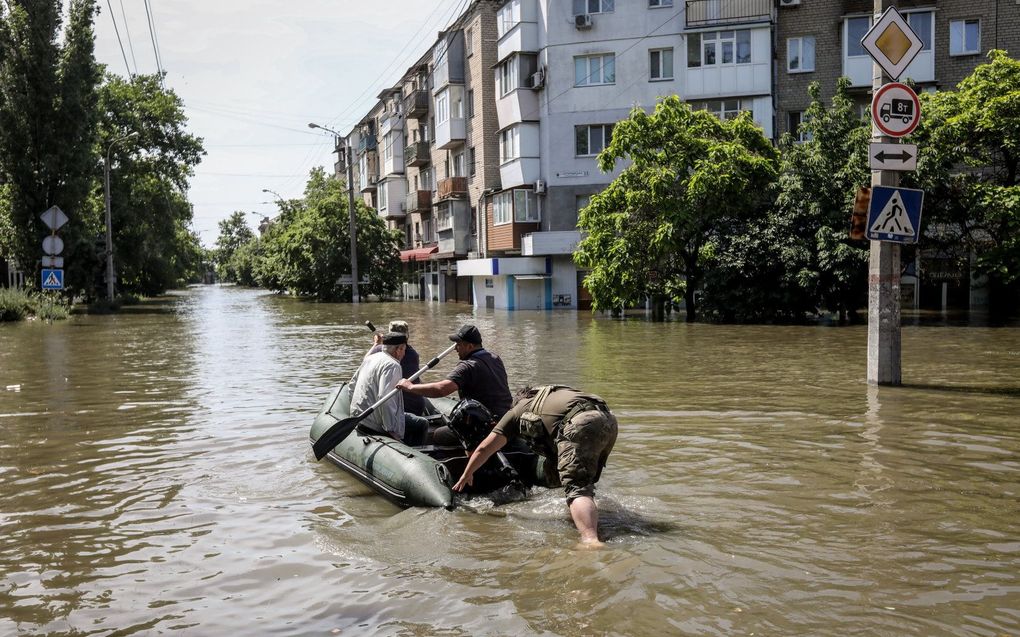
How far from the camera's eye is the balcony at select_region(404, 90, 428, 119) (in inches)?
2279

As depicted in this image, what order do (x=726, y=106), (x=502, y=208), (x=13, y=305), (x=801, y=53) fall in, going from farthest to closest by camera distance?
(x=502, y=208)
(x=726, y=106)
(x=801, y=53)
(x=13, y=305)

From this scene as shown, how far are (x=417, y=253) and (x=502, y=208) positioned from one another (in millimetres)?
16117

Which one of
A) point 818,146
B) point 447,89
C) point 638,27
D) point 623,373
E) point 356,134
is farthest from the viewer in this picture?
point 356,134

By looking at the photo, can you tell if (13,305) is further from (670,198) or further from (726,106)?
(726,106)

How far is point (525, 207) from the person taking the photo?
42.0 meters

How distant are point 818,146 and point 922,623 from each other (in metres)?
26.3

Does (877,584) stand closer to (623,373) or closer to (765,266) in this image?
(623,373)

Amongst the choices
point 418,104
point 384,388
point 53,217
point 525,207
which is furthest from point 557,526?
point 418,104

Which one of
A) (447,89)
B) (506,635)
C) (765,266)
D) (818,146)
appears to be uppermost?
(447,89)

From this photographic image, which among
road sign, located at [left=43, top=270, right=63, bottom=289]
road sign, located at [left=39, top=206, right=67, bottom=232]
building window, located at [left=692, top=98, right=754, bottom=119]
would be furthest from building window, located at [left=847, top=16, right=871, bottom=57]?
road sign, located at [left=43, top=270, right=63, bottom=289]

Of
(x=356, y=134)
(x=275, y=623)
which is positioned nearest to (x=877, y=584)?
(x=275, y=623)

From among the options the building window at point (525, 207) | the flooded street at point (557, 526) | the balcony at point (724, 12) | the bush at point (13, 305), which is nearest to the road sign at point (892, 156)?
the flooded street at point (557, 526)

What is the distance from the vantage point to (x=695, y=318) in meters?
32.4

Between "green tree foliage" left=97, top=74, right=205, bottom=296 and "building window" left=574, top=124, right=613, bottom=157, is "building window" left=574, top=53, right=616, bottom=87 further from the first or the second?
"green tree foliage" left=97, top=74, right=205, bottom=296
